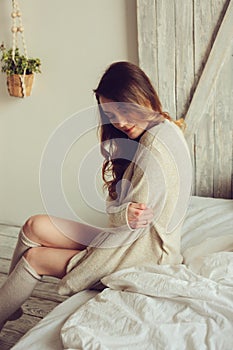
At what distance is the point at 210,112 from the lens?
2510 mm

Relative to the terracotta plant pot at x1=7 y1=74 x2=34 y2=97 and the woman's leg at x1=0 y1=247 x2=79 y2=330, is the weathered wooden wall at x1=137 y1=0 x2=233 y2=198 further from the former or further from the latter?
the woman's leg at x1=0 y1=247 x2=79 y2=330

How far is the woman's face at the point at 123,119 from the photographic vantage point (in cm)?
173

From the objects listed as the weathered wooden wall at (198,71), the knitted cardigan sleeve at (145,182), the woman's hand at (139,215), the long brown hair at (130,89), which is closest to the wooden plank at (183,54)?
the weathered wooden wall at (198,71)

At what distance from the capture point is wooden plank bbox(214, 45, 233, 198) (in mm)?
2431

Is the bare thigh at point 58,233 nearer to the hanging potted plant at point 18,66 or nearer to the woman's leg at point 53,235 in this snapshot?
the woman's leg at point 53,235

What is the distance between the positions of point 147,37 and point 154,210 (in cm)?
116

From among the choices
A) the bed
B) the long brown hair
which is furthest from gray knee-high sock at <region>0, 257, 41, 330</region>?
the long brown hair

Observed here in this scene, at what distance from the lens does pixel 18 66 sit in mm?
2865

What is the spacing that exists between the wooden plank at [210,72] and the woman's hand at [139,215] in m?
0.98

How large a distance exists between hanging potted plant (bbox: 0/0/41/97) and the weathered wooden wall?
2.17ft

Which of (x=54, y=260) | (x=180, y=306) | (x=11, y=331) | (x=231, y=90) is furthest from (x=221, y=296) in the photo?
(x=231, y=90)

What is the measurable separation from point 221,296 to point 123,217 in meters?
0.44

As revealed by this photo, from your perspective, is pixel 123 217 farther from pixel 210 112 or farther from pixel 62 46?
pixel 62 46

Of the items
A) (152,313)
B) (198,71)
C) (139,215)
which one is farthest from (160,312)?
(198,71)
